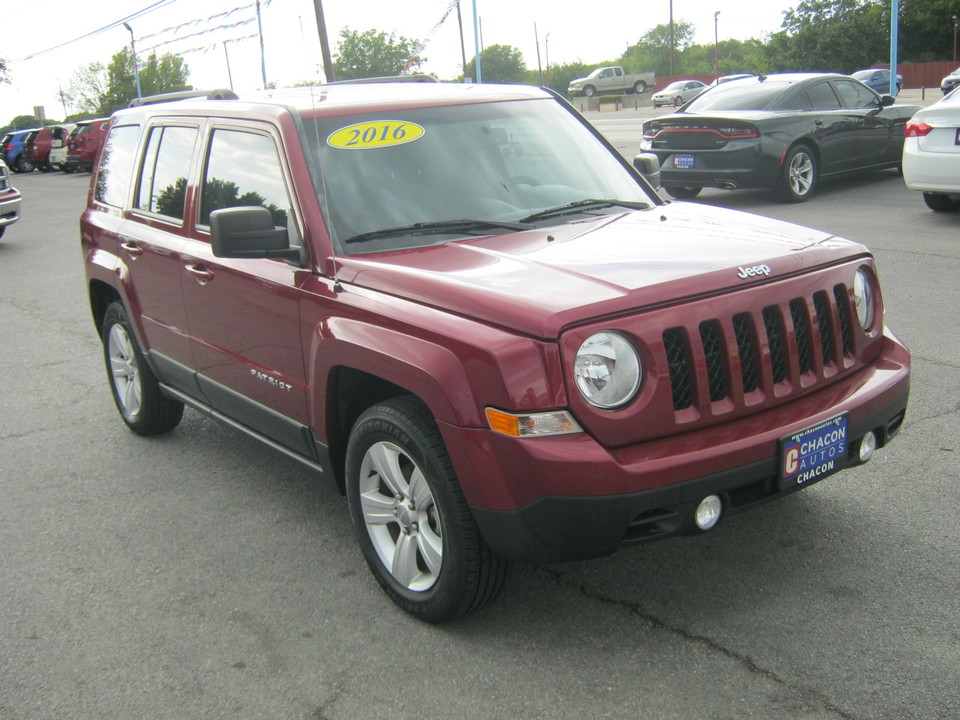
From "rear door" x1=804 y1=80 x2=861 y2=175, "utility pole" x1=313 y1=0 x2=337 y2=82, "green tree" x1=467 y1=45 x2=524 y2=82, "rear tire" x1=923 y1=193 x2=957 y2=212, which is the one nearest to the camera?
"rear tire" x1=923 y1=193 x2=957 y2=212

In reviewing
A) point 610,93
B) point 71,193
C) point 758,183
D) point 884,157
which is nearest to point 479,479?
point 758,183

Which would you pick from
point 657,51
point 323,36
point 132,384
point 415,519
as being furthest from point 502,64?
point 415,519

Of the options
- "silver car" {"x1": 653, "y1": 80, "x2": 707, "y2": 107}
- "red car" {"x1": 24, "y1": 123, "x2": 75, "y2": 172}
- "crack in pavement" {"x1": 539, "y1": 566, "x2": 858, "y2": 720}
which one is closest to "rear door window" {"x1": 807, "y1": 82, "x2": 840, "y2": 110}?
"crack in pavement" {"x1": 539, "y1": 566, "x2": 858, "y2": 720}

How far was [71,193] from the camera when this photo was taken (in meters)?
26.7

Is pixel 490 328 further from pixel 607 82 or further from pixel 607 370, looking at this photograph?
pixel 607 82

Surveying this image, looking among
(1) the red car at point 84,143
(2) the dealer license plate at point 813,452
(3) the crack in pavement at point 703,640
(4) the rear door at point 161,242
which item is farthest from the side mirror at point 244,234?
(1) the red car at point 84,143

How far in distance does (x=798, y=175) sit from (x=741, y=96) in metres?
1.31

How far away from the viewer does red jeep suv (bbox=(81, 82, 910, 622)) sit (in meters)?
3.03

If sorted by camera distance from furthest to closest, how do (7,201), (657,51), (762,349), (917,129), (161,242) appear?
(657,51) < (7,201) < (917,129) < (161,242) < (762,349)

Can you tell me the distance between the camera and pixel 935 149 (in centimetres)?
1061

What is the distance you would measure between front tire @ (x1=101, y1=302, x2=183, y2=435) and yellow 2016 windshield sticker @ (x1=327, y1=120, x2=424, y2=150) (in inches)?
80.8

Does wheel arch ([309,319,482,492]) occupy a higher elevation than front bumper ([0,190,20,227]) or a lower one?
higher

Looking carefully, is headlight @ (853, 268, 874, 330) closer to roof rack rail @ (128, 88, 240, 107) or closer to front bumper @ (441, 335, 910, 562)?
front bumper @ (441, 335, 910, 562)

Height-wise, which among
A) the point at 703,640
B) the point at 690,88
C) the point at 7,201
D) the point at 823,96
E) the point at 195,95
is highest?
the point at 195,95
